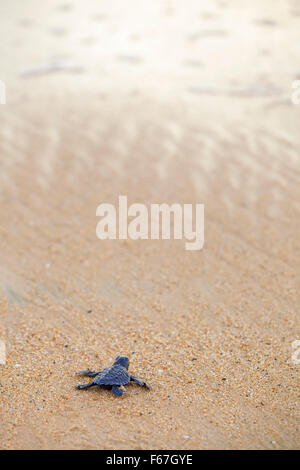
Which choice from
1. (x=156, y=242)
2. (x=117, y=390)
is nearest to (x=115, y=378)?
(x=117, y=390)

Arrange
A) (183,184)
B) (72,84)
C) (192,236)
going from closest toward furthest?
(192,236) < (183,184) < (72,84)

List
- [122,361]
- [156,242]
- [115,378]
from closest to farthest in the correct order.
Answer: [115,378] → [122,361] → [156,242]

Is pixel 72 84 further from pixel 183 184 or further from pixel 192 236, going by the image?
pixel 192 236

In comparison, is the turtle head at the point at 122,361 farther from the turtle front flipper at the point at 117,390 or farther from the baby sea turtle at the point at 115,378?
the turtle front flipper at the point at 117,390

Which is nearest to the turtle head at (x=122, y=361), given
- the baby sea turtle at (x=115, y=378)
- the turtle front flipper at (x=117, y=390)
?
the baby sea turtle at (x=115, y=378)

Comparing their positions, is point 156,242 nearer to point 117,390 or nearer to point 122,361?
point 122,361

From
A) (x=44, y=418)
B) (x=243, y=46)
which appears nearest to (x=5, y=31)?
(x=243, y=46)
